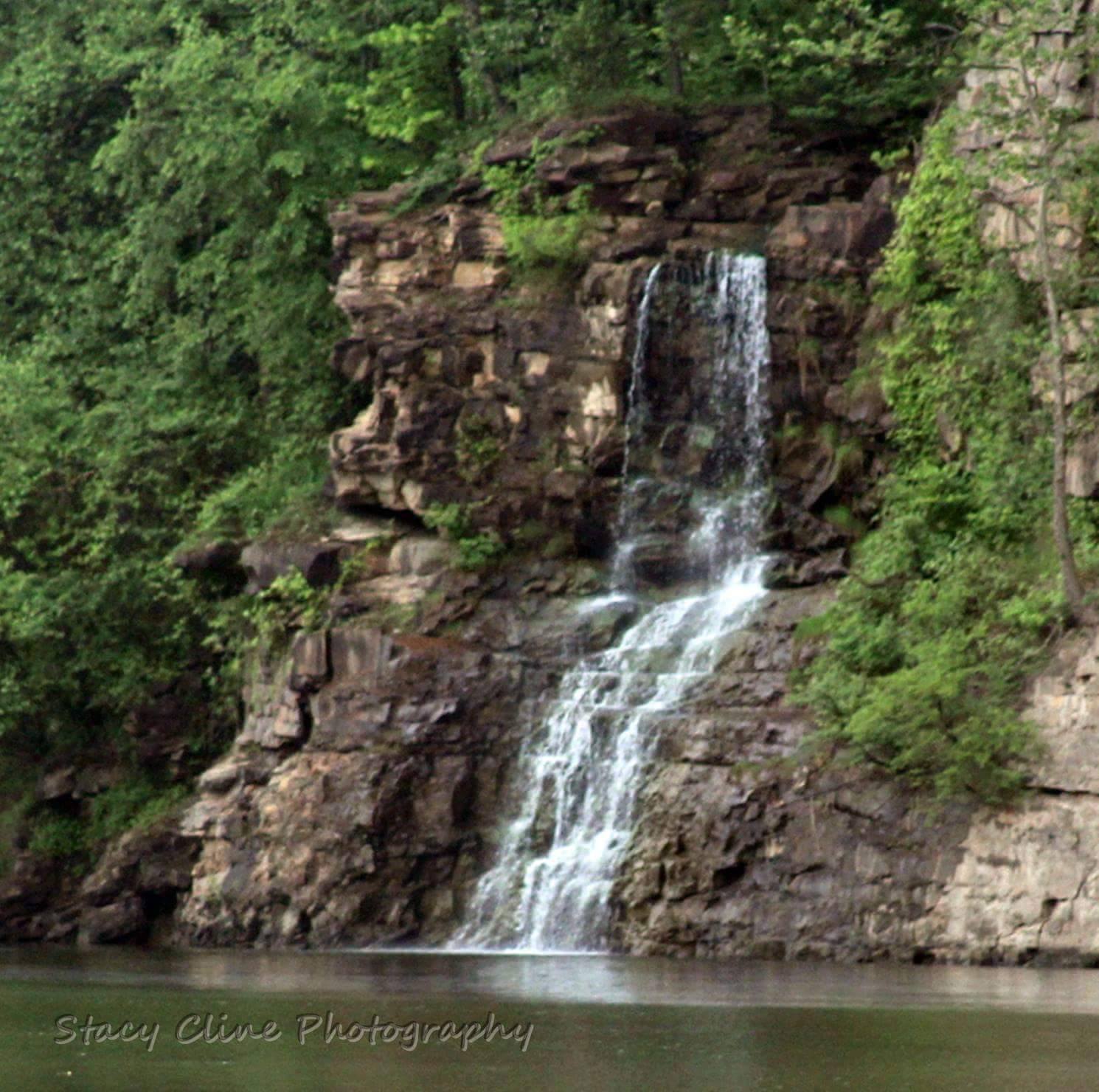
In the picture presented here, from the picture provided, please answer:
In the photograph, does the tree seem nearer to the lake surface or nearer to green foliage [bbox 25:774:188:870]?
the lake surface

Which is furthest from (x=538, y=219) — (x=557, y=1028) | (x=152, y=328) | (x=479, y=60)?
(x=557, y=1028)

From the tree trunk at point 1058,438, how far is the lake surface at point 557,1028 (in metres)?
5.76

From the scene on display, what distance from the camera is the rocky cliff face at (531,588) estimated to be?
37125 mm

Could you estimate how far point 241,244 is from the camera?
2188 inches

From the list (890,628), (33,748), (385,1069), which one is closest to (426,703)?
(890,628)

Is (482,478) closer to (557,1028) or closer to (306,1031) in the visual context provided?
(557,1028)

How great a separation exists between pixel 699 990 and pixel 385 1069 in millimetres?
8678

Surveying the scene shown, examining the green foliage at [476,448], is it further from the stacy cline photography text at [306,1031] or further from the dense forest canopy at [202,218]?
the stacy cline photography text at [306,1031]

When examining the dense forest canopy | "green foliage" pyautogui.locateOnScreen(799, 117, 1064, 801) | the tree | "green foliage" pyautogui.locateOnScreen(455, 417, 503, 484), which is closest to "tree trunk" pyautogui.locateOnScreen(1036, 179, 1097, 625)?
the tree

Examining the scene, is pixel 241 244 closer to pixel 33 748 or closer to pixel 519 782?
pixel 33 748

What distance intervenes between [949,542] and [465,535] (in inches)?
354

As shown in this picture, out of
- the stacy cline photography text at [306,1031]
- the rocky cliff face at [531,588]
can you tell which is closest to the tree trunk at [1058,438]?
the rocky cliff face at [531,588]

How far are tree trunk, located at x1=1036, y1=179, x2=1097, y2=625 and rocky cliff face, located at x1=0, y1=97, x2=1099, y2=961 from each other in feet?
3.37

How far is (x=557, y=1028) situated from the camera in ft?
78.6
